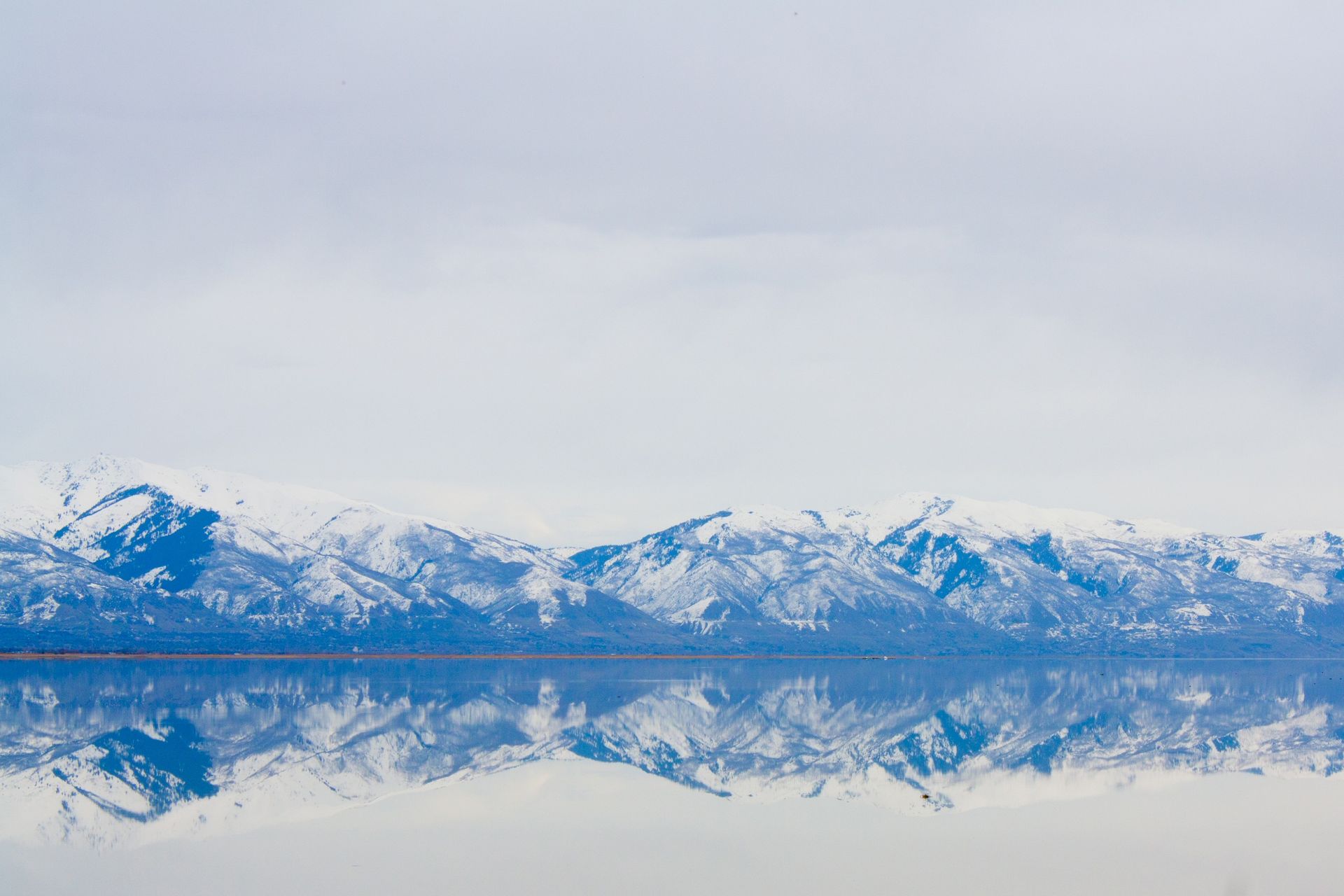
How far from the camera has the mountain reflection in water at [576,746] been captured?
74.7m

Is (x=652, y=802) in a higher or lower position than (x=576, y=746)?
higher

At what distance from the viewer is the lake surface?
175 feet

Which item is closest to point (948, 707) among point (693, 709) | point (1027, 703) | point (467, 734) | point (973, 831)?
point (1027, 703)

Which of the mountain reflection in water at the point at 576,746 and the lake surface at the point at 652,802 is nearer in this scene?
the lake surface at the point at 652,802

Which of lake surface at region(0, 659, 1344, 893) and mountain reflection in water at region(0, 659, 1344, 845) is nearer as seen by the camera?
lake surface at region(0, 659, 1344, 893)

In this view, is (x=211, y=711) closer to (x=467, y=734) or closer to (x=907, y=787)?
(x=467, y=734)

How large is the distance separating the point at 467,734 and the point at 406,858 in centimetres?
5707

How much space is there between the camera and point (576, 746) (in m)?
103

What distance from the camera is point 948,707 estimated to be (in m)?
159

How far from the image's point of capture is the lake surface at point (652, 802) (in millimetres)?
53406

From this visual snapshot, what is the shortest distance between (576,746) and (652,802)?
30.9 metres

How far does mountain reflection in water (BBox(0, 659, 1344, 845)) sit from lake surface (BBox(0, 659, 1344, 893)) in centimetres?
43

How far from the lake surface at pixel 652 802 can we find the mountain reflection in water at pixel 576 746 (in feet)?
1.43

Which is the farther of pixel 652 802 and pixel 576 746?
pixel 576 746
